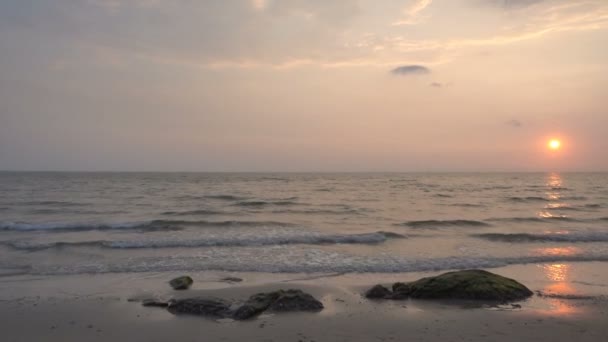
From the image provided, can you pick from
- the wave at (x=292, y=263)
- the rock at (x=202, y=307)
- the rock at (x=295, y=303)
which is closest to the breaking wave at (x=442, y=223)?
Result: the wave at (x=292, y=263)

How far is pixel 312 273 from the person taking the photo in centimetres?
1285

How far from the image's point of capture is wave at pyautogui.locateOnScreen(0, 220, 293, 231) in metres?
22.8

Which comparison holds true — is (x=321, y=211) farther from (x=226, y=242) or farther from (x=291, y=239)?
(x=226, y=242)

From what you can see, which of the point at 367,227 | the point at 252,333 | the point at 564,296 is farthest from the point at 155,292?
the point at 367,227

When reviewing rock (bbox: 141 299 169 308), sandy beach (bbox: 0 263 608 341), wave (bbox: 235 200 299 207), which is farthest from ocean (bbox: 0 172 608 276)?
rock (bbox: 141 299 169 308)

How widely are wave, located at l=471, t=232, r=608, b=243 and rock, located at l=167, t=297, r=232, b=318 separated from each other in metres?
15.2

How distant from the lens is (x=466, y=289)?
9.80 metres

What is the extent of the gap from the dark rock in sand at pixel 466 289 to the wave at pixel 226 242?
337 inches

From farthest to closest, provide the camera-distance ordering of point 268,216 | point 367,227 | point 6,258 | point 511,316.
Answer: point 268,216 → point 367,227 → point 6,258 → point 511,316

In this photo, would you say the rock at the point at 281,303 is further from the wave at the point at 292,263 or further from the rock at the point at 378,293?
the wave at the point at 292,263

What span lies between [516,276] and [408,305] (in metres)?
5.17

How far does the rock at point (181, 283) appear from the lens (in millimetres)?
10766

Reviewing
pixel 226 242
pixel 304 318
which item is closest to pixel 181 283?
pixel 304 318

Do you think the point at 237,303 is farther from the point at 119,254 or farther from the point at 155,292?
the point at 119,254
